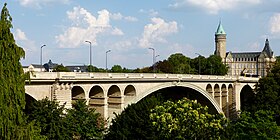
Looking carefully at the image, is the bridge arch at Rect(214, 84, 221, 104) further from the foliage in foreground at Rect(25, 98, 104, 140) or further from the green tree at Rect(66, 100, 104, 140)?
the green tree at Rect(66, 100, 104, 140)

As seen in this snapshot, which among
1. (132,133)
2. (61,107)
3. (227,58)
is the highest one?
(227,58)

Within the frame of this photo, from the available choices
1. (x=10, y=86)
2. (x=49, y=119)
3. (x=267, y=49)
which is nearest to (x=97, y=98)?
(x=49, y=119)

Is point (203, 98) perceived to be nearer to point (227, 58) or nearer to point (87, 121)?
point (87, 121)

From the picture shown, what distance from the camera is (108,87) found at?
37.8 metres

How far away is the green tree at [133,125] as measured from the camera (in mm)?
31977

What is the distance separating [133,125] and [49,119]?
24.7 feet

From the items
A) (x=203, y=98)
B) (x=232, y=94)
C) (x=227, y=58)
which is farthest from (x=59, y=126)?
(x=227, y=58)

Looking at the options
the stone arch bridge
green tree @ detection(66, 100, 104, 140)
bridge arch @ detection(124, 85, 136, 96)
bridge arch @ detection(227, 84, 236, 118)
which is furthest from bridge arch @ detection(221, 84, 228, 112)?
green tree @ detection(66, 100, 104, 140)

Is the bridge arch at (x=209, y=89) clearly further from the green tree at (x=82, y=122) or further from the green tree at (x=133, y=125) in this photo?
the green tree at (x=82, y=122)

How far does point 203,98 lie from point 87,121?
31.6m

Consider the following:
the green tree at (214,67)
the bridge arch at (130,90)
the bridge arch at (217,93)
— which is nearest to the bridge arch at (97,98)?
the bridge arch at (130,90)

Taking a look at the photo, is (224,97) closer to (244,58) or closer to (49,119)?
(49,119)

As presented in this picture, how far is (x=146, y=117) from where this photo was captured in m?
32.9

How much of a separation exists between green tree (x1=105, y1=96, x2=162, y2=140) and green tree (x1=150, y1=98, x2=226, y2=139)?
8.48 metres
